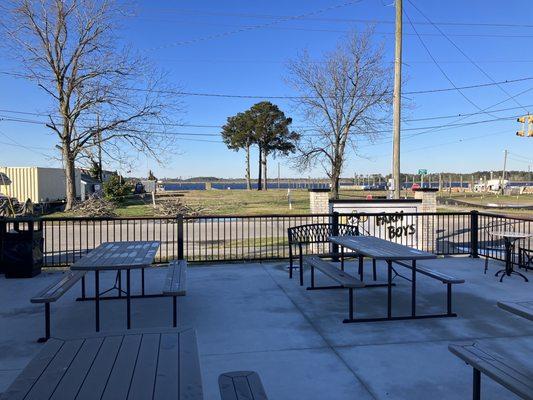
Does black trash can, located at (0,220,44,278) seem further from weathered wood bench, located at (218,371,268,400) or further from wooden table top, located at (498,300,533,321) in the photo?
wooden table top, located at (498,300,533,321)

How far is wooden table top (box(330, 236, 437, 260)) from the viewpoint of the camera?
17.9 ft

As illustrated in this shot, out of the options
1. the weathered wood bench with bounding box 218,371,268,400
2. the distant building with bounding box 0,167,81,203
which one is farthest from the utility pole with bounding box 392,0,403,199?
the distant building with bounding box 0,167,81,203

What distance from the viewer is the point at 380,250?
6.05 meters

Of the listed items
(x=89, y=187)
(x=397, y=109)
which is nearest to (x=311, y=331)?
(x=397, y=109)

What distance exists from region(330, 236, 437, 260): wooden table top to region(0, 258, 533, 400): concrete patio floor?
0.78 meters

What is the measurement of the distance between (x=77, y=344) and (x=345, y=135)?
2428cm

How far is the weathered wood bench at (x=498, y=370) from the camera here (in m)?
2.51

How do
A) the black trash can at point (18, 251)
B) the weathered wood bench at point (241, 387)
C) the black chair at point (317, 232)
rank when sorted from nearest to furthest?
the weathered wood bench at point (241, 387) → the black trash can at point (18, 251) → the black chair at point (317, 232)

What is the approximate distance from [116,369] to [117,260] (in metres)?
3.23

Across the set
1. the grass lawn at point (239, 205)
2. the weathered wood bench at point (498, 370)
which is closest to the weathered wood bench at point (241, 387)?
the weathered wood bench at point (498, 370)

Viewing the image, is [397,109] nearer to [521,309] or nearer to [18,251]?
[18,251]

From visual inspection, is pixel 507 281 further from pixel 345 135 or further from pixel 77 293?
pixel 345 135

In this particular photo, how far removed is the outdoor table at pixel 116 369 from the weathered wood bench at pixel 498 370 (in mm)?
1684

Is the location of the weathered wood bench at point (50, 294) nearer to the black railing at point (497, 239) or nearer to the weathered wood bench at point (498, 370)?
the weathered wood bench at point (498, 370)
